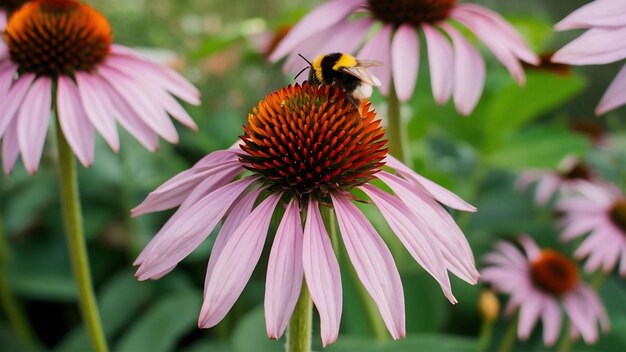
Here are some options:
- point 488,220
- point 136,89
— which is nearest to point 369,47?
point 136,89

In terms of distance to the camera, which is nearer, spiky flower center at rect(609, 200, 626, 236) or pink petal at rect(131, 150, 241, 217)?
pink petal at rect(131, 150, 241, 217)

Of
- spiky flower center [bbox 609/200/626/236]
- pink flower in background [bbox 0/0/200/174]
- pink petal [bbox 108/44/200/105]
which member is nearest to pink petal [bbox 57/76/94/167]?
pink flower in background [bbox 0/0/200/174]

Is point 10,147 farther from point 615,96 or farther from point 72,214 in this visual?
point 615,96

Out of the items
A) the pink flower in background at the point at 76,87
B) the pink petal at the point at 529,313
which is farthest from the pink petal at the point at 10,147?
the pink petal at the point at 529,313

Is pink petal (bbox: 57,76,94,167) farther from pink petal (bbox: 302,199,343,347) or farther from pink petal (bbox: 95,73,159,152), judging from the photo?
pink petal (bbox: 302,199,343,347)

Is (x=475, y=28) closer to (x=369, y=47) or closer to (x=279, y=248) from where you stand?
(x=369, y=47)

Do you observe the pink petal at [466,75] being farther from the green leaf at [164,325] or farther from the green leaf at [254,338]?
the green leaf at [164,325]
